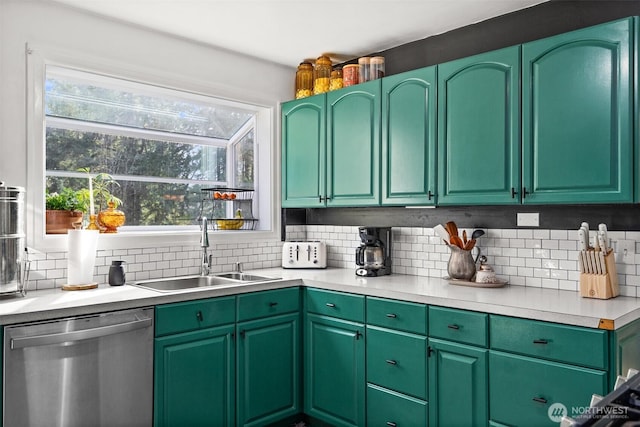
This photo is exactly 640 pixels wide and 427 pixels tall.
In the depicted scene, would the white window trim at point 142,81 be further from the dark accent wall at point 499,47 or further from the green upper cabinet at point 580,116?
the green upper cabinet at point 580,116

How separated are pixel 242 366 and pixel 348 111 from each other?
5.87 ft

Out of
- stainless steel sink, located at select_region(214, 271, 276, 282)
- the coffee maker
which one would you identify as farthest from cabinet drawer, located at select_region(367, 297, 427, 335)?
stainless steel sink, located at select_region(214, 271, 276, 282)

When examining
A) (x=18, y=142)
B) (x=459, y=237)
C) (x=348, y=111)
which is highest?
(x=348, y=111)

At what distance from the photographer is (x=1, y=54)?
2600mm

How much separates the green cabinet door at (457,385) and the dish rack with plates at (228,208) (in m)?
1.84

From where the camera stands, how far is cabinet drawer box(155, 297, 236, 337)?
2533 mm

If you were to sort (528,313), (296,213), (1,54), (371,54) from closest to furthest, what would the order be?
(528,313)
(1,54)
(371,54)
(296,213)

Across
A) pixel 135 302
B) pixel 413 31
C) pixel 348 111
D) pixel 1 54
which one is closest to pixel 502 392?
pixel 135 302

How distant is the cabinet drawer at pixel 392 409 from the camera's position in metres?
2.54

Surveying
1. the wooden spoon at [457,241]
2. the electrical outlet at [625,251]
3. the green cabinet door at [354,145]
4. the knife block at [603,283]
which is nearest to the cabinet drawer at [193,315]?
the green cabinet door at [354,145]

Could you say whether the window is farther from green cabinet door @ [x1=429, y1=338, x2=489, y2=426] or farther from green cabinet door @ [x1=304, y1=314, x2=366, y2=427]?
green cabinet door @ [x1=429, y1=338, x2=489, y2=426]

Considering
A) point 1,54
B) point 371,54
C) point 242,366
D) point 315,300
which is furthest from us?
point 371,54

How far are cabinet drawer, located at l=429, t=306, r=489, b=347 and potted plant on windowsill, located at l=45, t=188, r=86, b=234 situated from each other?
2.08 m

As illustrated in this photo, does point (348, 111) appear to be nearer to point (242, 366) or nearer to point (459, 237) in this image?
point (459, 237)
